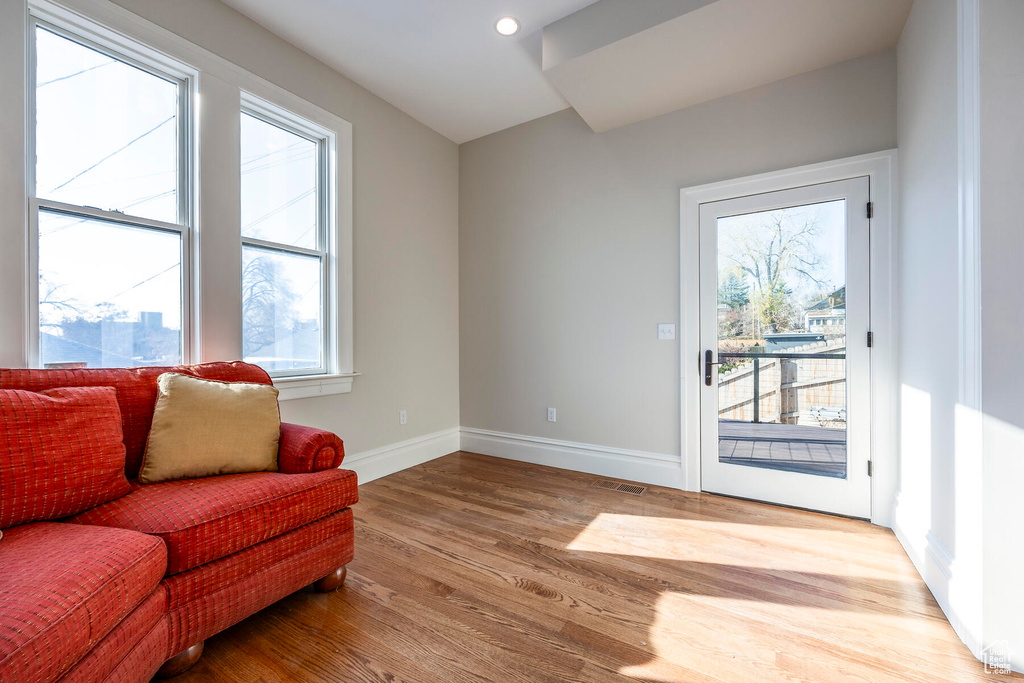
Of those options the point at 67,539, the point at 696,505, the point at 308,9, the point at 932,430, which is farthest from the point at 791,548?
the point at 308,9

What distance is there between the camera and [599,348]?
11.4 feet

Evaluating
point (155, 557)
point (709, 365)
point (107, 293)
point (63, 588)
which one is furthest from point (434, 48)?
point (63, 588)

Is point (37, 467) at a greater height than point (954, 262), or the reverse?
point (954, 262)

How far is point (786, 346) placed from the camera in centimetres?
273

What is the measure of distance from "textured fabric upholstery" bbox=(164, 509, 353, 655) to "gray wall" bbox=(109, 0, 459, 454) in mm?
1250

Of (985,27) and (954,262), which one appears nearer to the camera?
(985,27)

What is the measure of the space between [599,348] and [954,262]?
2.08 m

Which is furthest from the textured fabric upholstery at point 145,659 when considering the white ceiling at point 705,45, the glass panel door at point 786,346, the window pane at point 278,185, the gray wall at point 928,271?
the white ceiling at point 705,45

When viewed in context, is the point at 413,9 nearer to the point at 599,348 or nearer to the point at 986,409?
the point at 599,348

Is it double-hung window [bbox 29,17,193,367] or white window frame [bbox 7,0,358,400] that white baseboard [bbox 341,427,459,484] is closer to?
white window frame [bbox 7,0,358,400]

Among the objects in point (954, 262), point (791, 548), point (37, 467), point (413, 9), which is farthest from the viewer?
point (413, 9)

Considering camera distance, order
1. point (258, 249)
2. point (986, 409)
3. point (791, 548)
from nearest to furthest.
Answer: point (986, 409)
point (791, 548)
point (258, 249)

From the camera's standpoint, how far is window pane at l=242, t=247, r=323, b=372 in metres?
2.70

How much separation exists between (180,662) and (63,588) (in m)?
0.56
